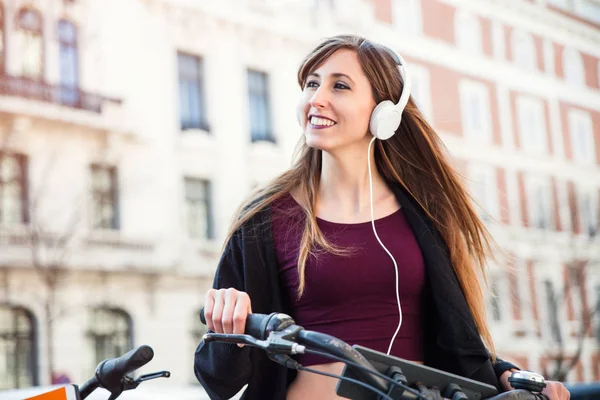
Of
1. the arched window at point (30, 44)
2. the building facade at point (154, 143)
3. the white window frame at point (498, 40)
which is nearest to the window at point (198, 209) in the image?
the building facade at point (154, 143)

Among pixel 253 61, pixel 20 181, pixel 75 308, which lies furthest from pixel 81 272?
pixel 253 61

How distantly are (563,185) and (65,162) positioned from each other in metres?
13.3

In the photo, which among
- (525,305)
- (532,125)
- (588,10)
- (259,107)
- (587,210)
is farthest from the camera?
(588,10)

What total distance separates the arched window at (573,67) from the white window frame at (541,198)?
2663 millimetres

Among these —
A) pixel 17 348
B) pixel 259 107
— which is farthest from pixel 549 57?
pixel 17 348

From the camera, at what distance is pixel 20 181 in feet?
37.2

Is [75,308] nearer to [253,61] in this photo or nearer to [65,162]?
[65,162]

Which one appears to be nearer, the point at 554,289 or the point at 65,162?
the point at 65,162

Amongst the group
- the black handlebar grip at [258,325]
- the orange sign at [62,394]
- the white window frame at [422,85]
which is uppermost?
the white window frame at [422,85]

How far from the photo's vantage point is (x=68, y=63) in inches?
475

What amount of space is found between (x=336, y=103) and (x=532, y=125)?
19.7m

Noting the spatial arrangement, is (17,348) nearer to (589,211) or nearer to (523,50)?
(523,50)

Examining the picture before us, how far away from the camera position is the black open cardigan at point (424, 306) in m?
1.92

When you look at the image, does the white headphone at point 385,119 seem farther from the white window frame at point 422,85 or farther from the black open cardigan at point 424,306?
the white window frame at point 422,85
